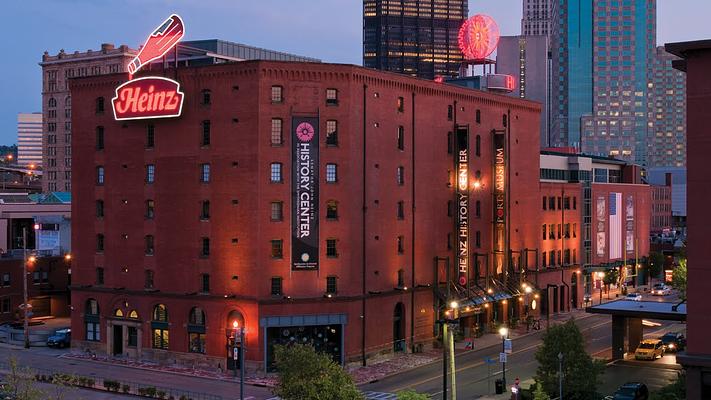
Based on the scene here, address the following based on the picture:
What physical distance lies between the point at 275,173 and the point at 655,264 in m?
99.0

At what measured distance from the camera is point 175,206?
7706 centimetres

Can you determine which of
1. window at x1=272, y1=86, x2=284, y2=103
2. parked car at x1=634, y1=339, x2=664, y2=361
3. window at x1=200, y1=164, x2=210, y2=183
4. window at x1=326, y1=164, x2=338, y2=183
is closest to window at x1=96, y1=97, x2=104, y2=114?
window at x1=200, y1=164, x2=210, y2=183

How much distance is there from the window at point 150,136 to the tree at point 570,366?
1510 inches

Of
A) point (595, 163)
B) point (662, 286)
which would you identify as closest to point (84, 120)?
point (595, 163)

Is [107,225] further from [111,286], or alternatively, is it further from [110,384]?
[110,384]

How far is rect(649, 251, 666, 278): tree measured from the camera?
502 ft

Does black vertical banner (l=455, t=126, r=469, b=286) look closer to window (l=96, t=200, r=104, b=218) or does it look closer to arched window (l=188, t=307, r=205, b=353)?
arched window (l=188, t=307, r=205, b=353)

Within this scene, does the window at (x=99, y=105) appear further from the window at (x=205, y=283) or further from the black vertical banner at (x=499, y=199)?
the black vertical banner at (x=499, y=199)

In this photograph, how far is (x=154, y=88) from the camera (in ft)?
252

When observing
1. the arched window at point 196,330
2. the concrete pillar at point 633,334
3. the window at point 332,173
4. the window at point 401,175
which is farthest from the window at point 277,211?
the concrete pillar at point 633,334

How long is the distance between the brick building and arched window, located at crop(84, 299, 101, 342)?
125 mm

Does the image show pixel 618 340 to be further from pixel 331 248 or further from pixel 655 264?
pixel 655 264

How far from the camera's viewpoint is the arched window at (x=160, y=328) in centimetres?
7669

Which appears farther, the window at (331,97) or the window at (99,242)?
the window at (99,242)
